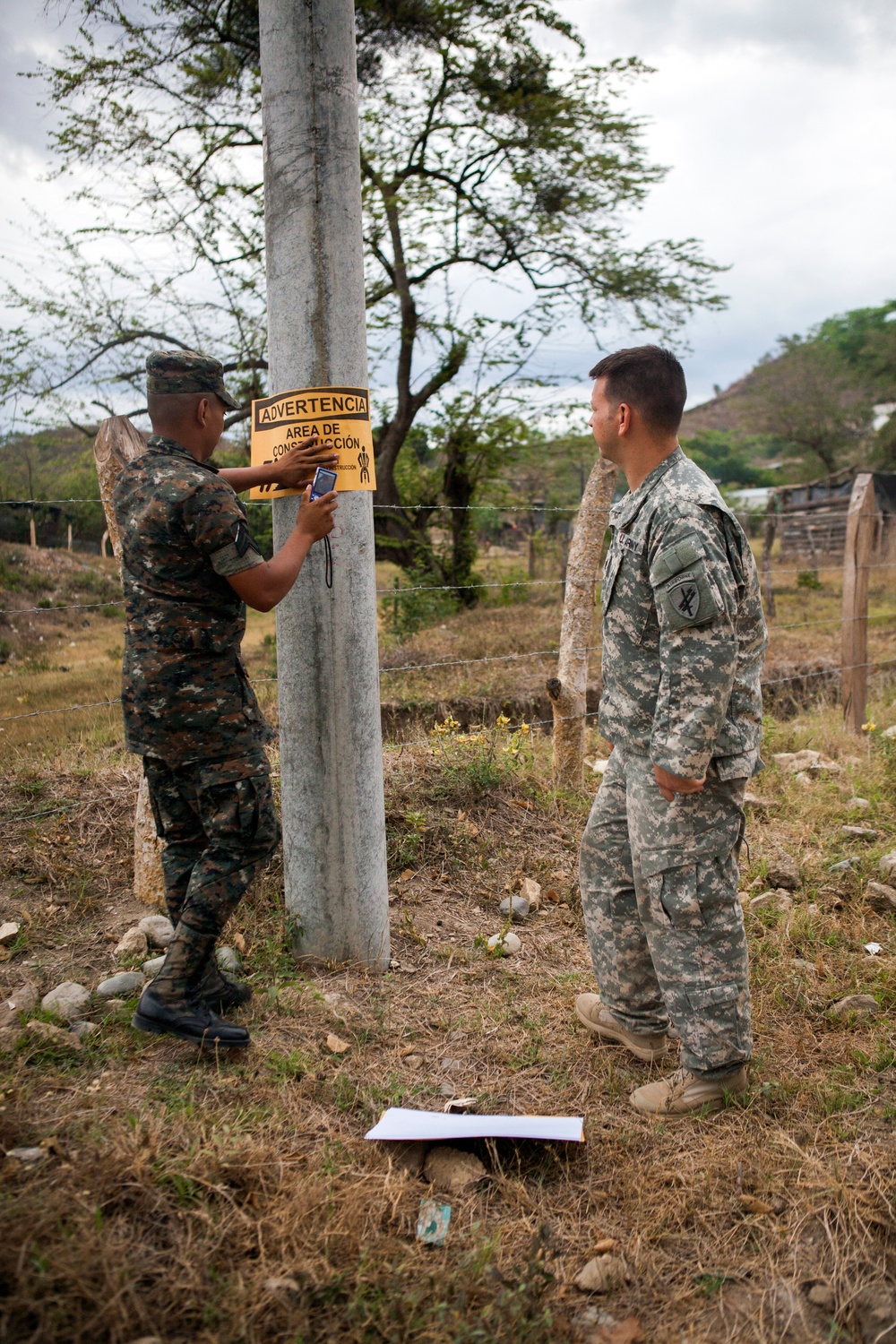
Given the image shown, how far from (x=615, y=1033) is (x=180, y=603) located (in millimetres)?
1805

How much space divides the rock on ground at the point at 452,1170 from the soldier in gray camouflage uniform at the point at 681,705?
0.54 m

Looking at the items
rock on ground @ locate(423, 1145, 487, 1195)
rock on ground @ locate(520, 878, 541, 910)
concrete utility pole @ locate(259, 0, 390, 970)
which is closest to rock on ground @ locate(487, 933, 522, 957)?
rock on ground @ locate(520, 878, 541, 910)

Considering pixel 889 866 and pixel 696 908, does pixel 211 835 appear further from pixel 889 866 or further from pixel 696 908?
pixel 889 866

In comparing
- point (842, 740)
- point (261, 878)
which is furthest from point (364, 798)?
point (842, 740)

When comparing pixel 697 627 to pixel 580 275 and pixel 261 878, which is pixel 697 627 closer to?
pixel 261 878

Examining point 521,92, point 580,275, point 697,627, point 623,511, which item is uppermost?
point 521,92

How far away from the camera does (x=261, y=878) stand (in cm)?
344

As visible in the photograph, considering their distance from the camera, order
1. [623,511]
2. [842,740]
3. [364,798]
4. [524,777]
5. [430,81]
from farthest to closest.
Result: [430,81], [842,740], [524,777], [364,798], [623,511]

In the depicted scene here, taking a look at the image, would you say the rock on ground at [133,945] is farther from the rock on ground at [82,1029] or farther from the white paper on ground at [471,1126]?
the white paper on ground at [471,1126]

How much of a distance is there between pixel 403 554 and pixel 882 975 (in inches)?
402

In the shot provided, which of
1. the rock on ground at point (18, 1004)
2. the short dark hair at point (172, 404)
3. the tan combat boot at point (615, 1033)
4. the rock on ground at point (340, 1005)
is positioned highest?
the short dark hair at point (172, 404)

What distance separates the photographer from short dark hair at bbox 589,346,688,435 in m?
2.44

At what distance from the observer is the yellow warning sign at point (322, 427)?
2.82 meters

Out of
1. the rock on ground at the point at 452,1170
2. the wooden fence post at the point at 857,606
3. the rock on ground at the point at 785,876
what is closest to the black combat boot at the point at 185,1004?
the rock on ground at the point at 452,1170
